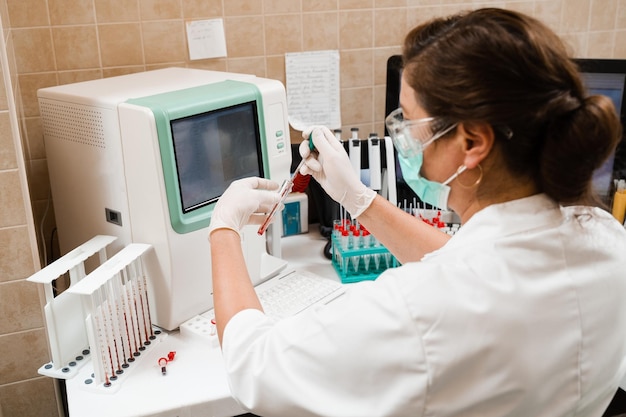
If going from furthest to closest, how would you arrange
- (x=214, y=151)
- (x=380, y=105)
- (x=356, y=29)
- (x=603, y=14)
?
(x=603, y=14)
(x=380, y=105)
(x=356, y=29)
(x=214, y=151)

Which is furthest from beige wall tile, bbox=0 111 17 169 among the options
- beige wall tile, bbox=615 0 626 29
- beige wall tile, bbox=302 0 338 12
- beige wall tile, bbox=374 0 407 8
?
beige wall tile, bbox=615 0 626 29

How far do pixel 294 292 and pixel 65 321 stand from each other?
0.57 metres

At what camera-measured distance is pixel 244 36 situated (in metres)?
2.11

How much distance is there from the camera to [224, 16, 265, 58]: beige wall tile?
2092mm

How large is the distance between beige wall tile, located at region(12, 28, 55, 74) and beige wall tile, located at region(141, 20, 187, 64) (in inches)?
10.8

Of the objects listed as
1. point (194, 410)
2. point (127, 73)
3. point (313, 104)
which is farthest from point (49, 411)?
point (313, 104)

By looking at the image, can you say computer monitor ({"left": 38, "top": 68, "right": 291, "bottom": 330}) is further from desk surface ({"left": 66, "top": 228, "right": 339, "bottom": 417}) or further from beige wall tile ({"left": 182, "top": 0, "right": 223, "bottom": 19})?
beige wall tile ({"left": 182, "top": 0, "right": 223, "bottom": 19})

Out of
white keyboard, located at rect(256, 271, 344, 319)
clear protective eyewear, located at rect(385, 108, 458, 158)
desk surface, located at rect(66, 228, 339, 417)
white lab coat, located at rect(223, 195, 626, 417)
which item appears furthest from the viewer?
white keyboard, located at rect(256, 271, 344, 319)

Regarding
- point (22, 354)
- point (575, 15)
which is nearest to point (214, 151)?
point (22, 354)

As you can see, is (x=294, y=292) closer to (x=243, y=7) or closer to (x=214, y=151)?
(x=214, y=151)

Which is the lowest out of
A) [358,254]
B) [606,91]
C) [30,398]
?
[30,398]

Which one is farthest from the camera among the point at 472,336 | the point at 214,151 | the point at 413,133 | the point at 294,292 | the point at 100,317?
the point at 294,292

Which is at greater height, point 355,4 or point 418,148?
point 355,4

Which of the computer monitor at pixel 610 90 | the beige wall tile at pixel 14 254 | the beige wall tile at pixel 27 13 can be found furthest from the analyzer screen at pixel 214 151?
the computer monitor at pixel 610 90
